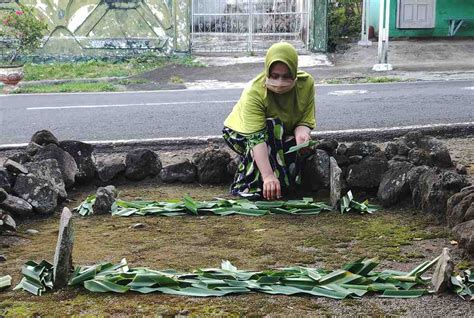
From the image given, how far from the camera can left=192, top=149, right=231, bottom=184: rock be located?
508 cm

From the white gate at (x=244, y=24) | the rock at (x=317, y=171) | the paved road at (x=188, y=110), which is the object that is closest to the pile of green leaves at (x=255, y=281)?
the rock at (x=317, y=171)

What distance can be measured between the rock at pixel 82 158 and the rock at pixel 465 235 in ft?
8.87

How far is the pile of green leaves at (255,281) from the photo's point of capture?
9.42 ft

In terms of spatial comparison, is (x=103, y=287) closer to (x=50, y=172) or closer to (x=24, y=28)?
(x=50, y=172)

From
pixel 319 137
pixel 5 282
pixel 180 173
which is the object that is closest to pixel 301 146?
pixel 180 173

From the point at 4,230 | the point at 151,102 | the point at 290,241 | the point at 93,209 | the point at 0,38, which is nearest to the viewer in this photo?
the point at 290,241

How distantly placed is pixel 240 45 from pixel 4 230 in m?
15.4

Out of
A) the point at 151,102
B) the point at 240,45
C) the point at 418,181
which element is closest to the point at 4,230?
the point at 418,181

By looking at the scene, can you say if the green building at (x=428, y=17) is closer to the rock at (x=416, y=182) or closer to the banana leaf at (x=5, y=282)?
the rock at (x=416, y=182)

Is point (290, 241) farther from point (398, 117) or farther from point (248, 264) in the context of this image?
point (398, 117)

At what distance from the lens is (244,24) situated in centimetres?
1931

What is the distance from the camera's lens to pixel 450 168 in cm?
489

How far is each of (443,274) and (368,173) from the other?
5.92ft

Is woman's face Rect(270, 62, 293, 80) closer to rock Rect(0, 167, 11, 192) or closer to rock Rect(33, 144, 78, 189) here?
rock Rect(33, 144, 78, 189)
